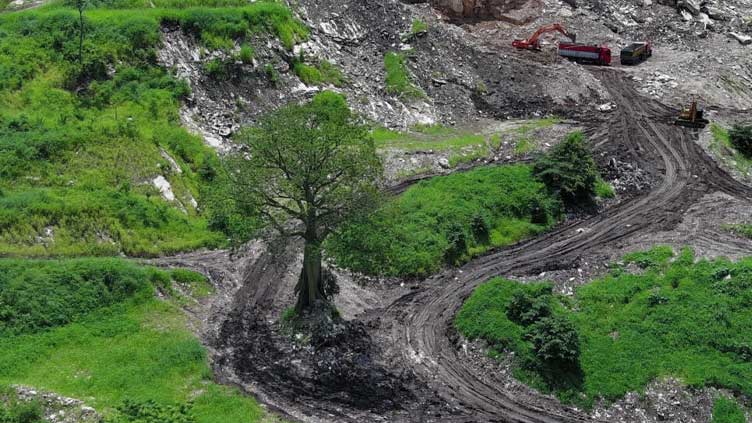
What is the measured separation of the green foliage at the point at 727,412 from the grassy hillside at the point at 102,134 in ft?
85.2

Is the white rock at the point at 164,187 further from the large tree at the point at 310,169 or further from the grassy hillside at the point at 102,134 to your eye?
the large tree at the point at 310,169

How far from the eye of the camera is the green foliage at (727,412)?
32969mm

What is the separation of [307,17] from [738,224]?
37458 mm

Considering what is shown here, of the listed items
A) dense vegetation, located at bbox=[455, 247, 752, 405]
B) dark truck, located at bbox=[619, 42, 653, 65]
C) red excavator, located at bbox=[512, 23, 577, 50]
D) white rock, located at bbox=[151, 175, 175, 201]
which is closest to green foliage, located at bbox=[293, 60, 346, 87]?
white rock, located at bbox=[151, 175, 175, 201]

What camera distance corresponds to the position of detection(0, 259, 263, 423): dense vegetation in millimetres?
31328

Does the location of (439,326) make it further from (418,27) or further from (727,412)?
(418,27)

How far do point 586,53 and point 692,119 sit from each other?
13.2 m

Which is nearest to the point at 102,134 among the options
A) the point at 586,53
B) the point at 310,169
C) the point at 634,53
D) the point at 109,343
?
the point at 109,343

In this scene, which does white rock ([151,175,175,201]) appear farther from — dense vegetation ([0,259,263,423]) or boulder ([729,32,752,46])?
boulder ([729,32,752,46])

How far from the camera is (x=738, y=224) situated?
153ft

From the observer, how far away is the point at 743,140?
5659 centimetres

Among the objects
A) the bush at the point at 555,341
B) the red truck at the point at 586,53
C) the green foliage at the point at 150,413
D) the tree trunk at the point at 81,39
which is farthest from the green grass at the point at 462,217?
the tree trunk at the point at 81,39

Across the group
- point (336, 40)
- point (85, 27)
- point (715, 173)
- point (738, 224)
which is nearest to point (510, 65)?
point (336, 40)

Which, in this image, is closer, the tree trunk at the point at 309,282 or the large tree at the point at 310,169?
the large tree at the point at 310,169
